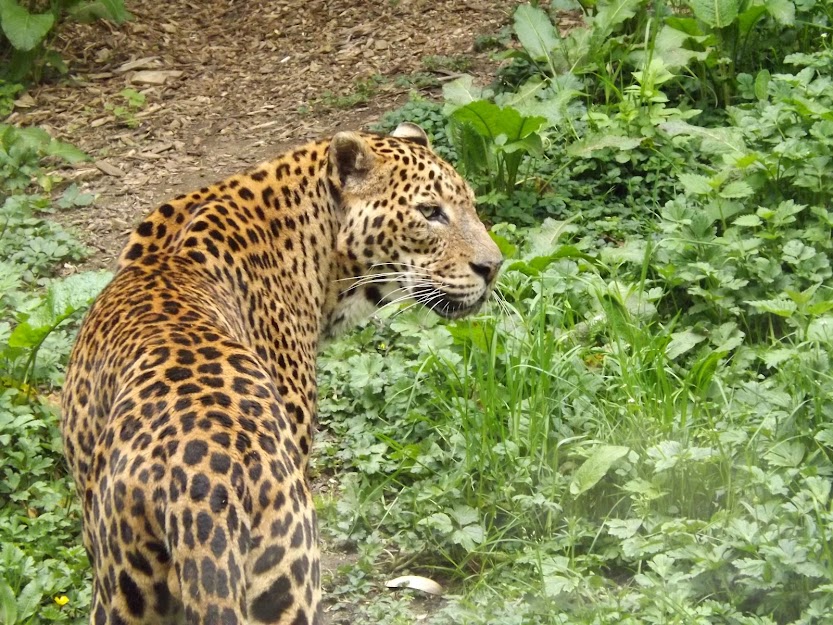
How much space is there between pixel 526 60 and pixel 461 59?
2.90ft

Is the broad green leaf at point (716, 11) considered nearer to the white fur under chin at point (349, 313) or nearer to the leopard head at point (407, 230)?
the leopard head at point (407, 230)

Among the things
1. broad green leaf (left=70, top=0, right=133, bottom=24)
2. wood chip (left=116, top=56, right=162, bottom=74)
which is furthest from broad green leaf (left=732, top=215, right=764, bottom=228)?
wood chip (left=116, top=56, right=162, bottom=74)

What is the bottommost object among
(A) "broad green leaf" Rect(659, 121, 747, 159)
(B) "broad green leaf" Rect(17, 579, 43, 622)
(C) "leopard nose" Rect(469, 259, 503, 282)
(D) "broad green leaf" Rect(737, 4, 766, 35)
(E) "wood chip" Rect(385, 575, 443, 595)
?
(E) "wood chip" Rect(385, 575, 443, 595)

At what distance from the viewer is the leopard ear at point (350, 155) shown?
5.23 meters

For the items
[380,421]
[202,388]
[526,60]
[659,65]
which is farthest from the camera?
[526,60]

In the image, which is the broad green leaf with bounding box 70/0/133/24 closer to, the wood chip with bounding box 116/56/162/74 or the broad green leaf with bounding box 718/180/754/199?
the wood chip with bounding box 116/56/162/74

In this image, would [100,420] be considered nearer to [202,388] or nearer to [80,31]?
[202,388]

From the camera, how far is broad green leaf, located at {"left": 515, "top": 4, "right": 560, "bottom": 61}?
915 cm

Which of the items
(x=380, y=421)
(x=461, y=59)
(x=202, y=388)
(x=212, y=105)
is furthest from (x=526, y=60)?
(x=202, y=388)

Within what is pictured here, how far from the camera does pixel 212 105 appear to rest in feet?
33.8

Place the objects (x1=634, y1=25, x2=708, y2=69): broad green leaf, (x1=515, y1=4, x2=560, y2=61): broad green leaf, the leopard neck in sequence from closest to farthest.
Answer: the leopard neck, (x1=634, y1=25, x2=708, y2=69): broad green leaf, (x1=515, y1=4, x2=560, y2=61): broad green leaf

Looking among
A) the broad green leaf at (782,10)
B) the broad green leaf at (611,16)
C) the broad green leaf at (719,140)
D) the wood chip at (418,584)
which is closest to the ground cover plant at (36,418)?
the wood chip at (418,584)

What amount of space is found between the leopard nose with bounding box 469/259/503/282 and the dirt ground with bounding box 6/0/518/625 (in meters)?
A: 3.72

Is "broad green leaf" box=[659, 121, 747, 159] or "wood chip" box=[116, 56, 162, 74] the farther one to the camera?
"wood chip" box=[116, 56, 162, 74]
